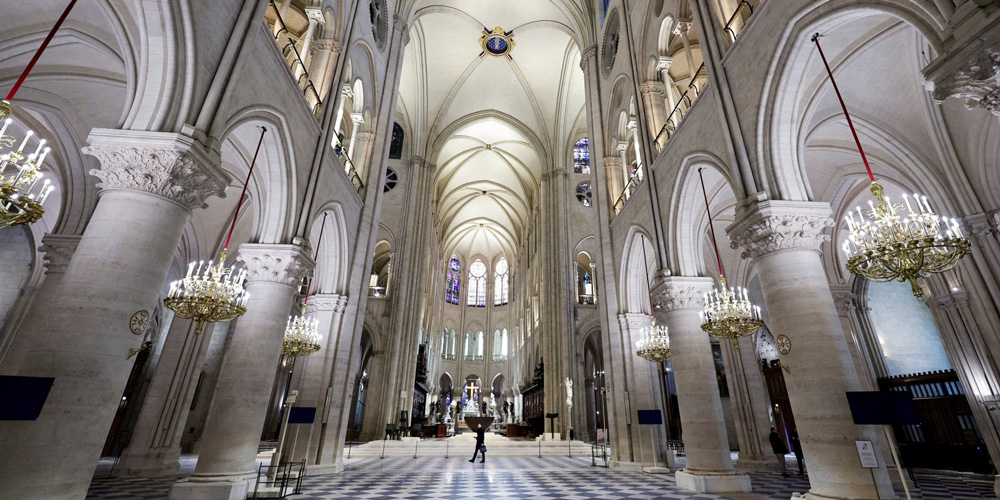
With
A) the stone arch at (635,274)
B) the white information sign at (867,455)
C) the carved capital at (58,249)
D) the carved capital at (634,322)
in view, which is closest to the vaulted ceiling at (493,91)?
the stone arch at (635,274)

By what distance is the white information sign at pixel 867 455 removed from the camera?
4539 mm

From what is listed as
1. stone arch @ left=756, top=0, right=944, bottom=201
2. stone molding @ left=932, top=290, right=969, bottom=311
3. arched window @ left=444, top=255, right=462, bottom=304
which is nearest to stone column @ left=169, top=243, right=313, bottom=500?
stone arch @ left=756, top=0, right=944, bottom=201

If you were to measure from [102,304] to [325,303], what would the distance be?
6.23 m

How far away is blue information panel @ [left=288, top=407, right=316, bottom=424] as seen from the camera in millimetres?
7403

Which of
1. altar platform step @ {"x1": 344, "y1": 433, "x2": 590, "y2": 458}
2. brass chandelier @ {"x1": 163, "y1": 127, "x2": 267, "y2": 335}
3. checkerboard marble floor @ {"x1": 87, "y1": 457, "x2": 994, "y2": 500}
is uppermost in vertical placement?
brass chandelier @ {"x1": 163, "y1": 127, "x2": 267, "y2": 335}

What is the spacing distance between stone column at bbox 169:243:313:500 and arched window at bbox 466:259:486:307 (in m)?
35.6

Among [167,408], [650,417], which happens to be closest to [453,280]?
[167,408]

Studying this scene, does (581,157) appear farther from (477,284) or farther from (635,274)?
(477,284)

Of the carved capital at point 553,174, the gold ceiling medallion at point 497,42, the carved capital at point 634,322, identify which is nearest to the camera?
the carved capital at point 634,322

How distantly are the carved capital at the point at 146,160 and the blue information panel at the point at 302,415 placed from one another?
13.7ft

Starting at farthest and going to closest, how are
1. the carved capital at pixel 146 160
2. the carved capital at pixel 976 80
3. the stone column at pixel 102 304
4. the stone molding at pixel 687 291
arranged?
the stone molding at pixel 687 291 < the carved capital at pixel 146 160 < the stone column at pixel 102 304 < the carved capital at pixel 976 80

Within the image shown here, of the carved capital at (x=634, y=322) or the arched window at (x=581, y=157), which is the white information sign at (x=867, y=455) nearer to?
the carved capital at (x=634, y=322)

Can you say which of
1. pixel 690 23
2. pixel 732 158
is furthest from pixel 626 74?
pixel 732 158

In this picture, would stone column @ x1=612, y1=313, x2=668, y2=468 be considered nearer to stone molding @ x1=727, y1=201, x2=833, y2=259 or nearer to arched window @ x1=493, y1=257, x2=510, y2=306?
stone molding @ x1=727, y1=201, x2=833, y2=259
